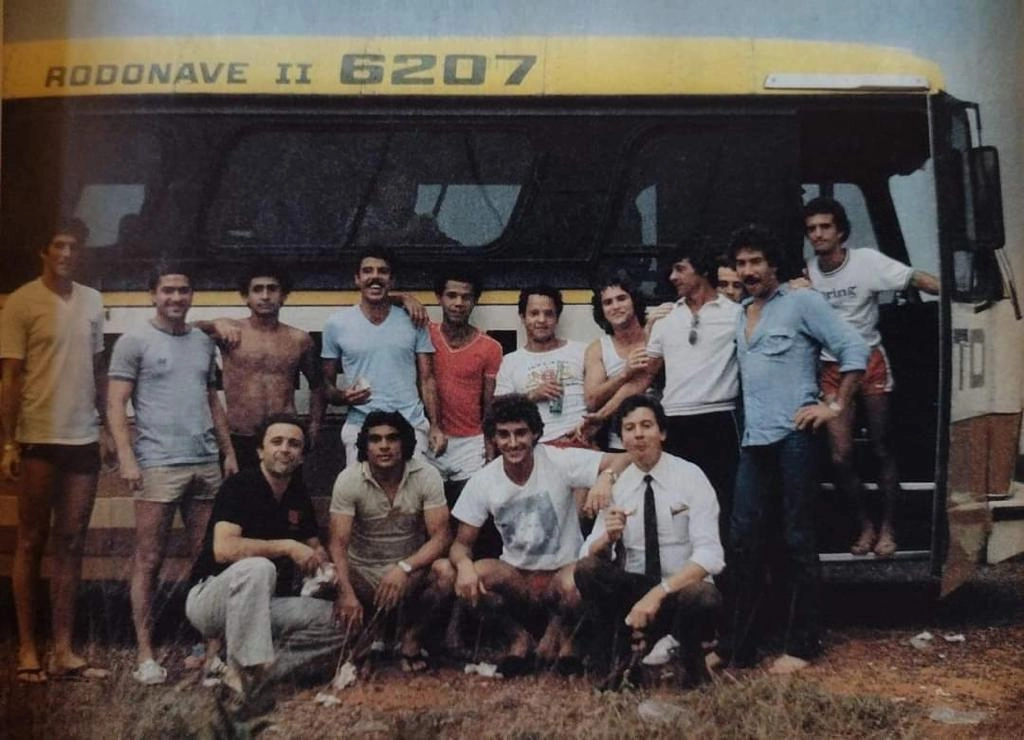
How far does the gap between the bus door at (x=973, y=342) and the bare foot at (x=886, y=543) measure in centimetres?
16

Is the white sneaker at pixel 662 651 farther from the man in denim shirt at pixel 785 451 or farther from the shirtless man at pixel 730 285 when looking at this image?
the shirtless man at pixel 730 285

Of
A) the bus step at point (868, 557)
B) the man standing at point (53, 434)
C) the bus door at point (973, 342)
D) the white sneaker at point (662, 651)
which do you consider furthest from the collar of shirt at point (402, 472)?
the bus door at point (973, 342)

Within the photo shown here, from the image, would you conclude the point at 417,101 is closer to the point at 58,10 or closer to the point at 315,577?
the point at 58,10

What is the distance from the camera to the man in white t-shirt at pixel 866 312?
4.32 m

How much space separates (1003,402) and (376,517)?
7.50 ft

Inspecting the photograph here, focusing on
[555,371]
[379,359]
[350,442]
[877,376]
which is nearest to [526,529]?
[555,371]

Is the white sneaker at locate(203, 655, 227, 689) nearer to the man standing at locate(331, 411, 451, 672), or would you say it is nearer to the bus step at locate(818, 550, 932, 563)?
the man standing at locate(331, 411, 451, 672)

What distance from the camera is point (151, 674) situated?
4184 mm

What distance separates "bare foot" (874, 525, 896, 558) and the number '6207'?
2118 millimetres

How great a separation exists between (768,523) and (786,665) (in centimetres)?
50

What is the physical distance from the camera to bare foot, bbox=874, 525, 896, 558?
4.32 m

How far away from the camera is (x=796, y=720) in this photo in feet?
13.2

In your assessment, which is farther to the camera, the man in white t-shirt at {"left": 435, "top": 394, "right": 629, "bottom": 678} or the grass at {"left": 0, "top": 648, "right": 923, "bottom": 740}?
the man in white t-shirt at {"left": 435, "top": 394, "right": 629, "bottom": 678}

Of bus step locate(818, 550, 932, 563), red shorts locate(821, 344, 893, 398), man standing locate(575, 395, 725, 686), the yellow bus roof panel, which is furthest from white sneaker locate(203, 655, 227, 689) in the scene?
red shorts locate(821, 344, 893, 398)
